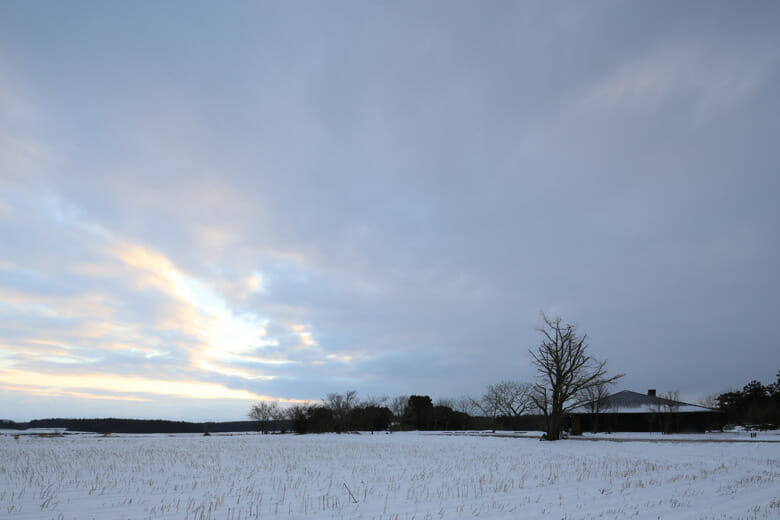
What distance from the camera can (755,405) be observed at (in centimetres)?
6500

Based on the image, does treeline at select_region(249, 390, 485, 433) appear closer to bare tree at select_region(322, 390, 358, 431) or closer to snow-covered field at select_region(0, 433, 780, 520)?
bare tree at select_region(322, 390, 358, 431)

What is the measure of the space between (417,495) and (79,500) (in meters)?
8.87

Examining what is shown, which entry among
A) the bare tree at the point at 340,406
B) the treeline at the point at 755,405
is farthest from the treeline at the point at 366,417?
the treeline at the point at 755,405

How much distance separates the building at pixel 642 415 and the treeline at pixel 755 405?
5191 millimetres

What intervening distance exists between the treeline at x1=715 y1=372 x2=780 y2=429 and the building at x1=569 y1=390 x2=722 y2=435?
5.19m

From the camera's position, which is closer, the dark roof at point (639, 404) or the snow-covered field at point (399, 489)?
the snow-covered field at point (399, 489)

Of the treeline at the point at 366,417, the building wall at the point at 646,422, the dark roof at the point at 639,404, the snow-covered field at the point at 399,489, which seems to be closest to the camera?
the snow-covered field at the point at 399,489

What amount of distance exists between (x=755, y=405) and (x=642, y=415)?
22288 millimetres

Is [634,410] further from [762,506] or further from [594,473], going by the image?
[762,506]

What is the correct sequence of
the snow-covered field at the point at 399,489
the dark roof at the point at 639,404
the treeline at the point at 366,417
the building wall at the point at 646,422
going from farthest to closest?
1. the treeline at the point at 366,417
2. the dark roof at the point at 639,404
3. the building wall at the point at 646,422
4. the snow-covered field at the point at 399,489

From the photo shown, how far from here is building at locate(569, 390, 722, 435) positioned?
5503 cm

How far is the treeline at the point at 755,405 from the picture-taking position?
57.8 m

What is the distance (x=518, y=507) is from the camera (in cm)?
1080

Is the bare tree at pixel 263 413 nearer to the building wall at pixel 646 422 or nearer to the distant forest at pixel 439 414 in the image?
the distant forest at pixel 439 414
